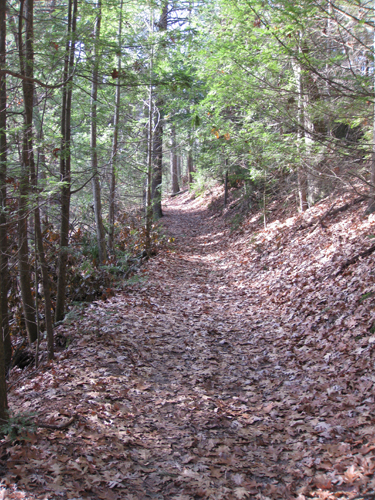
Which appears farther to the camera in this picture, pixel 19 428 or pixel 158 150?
pixel 158 150

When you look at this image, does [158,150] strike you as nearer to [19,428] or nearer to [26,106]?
[26,106]

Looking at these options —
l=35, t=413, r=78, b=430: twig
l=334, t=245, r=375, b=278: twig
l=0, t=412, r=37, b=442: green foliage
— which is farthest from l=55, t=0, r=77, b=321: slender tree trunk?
l=334, t=245, r=375, b=278: twig

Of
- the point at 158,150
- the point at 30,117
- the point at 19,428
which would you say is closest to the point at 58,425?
the point at 19,428

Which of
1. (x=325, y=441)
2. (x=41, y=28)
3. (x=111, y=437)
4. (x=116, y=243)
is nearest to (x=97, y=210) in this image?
(x=116, y=243)

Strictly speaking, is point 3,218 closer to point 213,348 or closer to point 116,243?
point 213,348

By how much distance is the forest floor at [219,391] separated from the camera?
3299 mm

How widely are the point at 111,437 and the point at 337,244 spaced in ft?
22.1

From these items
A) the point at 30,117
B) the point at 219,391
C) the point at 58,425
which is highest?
the point at 30,117

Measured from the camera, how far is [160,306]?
866 centimetres

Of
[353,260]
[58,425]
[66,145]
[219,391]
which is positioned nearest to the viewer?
[58,425]

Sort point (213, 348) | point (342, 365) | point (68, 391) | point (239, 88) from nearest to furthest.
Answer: point (68, 391) < point (342, 365) < point (213, 348) < point (239, 88)

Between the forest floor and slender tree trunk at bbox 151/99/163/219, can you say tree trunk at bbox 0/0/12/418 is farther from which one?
slender tree trunk at bbox 151/99/163/219

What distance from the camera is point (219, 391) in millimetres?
5105

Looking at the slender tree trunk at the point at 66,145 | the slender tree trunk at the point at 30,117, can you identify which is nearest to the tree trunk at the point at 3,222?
the slender tree trunk at the point at 30,117
